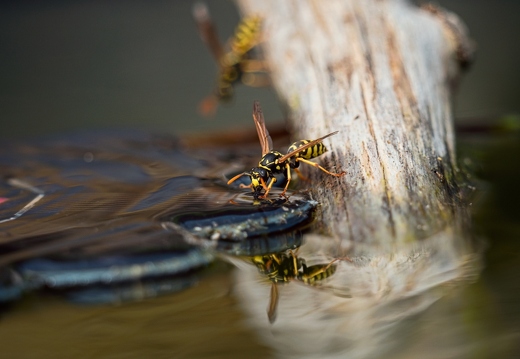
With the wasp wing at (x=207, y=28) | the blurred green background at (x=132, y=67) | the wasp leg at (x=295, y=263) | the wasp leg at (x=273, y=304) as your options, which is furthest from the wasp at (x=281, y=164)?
the blurred green background at (x=132, y=67)

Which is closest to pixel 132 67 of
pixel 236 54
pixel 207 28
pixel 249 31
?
pixel 207 28

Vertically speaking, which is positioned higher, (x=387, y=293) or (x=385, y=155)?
(x=385, y=155)

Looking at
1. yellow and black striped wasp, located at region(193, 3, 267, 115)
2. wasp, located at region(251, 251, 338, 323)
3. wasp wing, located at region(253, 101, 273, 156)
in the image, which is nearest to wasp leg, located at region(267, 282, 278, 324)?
wasp, located at region(251, 251, 338, 323)

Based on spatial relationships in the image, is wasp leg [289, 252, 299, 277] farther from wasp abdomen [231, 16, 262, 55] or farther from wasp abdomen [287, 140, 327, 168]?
wasp abdomen [231, 16, 262, 55]

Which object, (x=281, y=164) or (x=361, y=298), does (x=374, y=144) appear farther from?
(x=361, y=298)

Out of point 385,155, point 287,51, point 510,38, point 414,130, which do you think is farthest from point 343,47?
point 510,38

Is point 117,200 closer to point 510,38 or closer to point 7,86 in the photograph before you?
point 7,86
